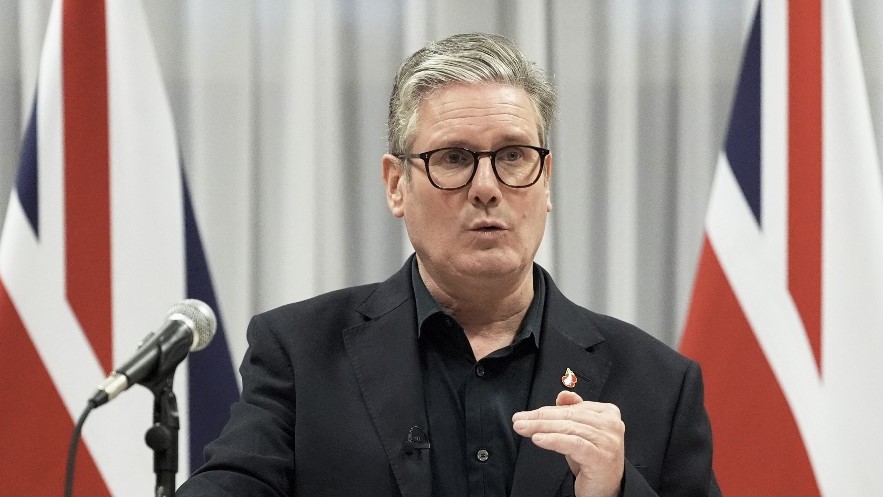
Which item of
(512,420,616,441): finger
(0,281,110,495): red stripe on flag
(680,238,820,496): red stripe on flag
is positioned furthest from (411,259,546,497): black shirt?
(0,281,110,495): red stripe on flag

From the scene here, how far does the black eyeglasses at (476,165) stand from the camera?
85.1 inches

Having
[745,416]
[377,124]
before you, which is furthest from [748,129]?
[377,124]

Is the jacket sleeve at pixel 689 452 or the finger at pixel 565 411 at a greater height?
the finger at pixel 565 411

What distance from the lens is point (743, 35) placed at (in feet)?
11.6

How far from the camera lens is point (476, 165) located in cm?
216

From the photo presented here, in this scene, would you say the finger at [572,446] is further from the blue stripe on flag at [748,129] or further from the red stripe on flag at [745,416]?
the blue stripe on flag at [748,129]

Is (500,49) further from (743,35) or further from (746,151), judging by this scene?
(743,35)

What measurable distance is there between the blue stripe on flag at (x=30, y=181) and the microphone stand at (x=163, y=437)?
5.75ft

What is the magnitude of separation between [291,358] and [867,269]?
185 cm

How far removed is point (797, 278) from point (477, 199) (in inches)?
55.5

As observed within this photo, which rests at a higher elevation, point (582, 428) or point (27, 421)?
point (582, 428)

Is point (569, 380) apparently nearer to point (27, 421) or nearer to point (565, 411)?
point (565, 411)

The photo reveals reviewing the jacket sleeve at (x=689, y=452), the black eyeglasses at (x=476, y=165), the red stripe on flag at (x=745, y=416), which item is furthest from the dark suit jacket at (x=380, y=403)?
the red stripe on flag at (x=745, y=416)

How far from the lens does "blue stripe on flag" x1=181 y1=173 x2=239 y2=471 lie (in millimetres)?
3150
